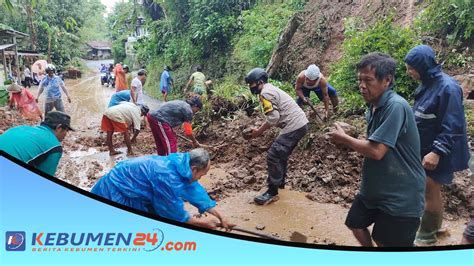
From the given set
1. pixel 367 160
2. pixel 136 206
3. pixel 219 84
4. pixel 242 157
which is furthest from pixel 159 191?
pixel 219 84

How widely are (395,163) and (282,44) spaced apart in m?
4.42

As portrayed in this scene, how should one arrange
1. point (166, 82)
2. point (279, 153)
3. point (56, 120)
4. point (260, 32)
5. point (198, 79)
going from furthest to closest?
point (166, 82) < point (260, 32) < point (198, 79) < point (279, 153) < point (56, 120)

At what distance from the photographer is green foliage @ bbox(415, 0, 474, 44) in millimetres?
4582

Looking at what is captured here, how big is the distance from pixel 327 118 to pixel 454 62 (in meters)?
1.75

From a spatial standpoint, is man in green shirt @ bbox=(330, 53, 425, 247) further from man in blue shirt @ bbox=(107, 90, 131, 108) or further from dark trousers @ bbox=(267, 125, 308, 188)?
man in blue shirt @ bbox=(107, 90, 131, 108)

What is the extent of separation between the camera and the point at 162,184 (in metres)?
2.04

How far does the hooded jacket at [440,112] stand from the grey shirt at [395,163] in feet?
1.92

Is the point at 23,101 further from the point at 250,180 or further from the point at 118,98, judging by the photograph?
the point at 250,180

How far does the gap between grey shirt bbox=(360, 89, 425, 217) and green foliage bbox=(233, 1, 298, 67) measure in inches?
133

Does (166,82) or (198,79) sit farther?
(166,82)

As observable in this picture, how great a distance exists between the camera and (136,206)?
2.15 m

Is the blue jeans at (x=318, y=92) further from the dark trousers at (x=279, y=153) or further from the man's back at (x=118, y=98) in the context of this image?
the man's back at (x=118, y=98)

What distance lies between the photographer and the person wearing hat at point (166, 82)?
20.3 feet

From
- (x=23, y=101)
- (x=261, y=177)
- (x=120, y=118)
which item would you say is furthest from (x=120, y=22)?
(x=261, y=177)
